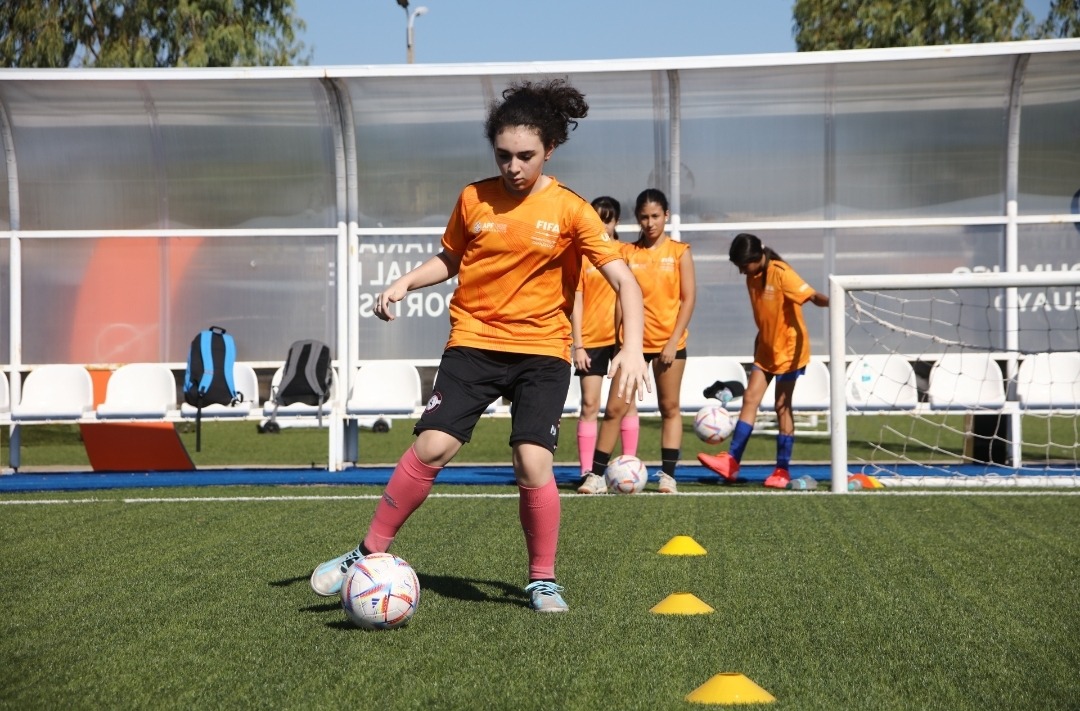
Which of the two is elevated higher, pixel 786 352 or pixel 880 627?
pixel 786 352

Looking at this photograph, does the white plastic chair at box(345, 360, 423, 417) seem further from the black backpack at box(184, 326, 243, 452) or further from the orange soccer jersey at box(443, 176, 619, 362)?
the orange soccer jersey at box(443, 176, 619, 362)

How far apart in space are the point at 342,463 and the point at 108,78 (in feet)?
12.8

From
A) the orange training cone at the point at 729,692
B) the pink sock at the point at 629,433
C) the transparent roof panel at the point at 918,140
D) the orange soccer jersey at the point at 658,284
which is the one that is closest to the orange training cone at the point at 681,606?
the orange training cone at the point at 729,692

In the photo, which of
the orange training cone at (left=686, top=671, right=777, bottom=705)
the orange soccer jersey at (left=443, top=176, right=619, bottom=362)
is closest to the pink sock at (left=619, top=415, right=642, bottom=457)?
the orange soccer jersey at (left=443, top=176, right=619, bottom=362)

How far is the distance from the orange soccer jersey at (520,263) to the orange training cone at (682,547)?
144 cm

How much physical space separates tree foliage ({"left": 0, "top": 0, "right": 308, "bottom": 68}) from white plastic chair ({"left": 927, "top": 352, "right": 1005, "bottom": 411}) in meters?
16.8

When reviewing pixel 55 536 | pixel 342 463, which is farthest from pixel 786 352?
pixel 55 536

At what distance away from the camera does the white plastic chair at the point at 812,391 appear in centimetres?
1119

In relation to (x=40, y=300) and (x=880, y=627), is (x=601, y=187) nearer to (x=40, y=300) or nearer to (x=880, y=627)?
(x=40, y=300)

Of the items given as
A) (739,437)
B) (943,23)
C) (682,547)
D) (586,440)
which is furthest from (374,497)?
(943,23)

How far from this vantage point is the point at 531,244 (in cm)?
451

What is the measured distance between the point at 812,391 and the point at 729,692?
28.4ft

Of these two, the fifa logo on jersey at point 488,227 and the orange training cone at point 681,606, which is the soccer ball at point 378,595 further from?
the fifa logo on jersey at point 488,227

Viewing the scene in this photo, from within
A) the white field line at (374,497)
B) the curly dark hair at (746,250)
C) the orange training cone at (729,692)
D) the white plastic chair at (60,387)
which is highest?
the curly dark hair at (746,250)
